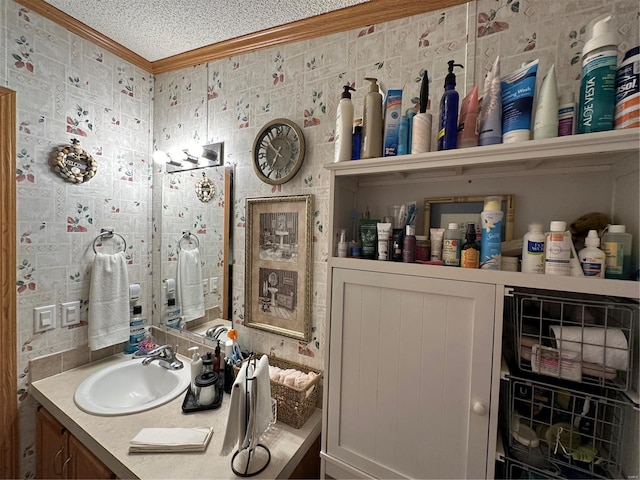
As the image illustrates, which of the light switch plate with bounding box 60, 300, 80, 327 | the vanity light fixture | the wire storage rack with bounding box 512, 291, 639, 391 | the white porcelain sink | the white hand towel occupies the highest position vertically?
the vanity light fixture

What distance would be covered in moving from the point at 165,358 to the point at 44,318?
591mm

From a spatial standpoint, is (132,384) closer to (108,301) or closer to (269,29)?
(108,301)

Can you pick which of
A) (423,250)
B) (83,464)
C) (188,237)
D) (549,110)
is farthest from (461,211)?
(83,464)

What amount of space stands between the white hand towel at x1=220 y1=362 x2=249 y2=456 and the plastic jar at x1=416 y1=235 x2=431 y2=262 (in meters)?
0.71

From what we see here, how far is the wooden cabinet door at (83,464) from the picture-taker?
962 millimetres

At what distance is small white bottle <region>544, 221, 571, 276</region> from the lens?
0.62 meters

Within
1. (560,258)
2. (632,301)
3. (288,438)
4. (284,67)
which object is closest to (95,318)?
(288,438)

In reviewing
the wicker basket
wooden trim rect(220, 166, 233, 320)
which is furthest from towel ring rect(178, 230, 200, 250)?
the wicker basket

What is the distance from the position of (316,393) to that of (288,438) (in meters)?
0.21

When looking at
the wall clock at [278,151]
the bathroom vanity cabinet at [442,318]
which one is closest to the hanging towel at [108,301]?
the wall clock at [278,151]

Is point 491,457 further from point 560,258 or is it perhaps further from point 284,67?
point 284,67

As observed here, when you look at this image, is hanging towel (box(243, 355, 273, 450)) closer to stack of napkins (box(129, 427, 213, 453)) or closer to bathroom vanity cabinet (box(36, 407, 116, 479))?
stack of napkins (box(129, 427, 213, 453))

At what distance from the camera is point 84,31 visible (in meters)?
1.33

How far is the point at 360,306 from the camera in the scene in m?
0.86
